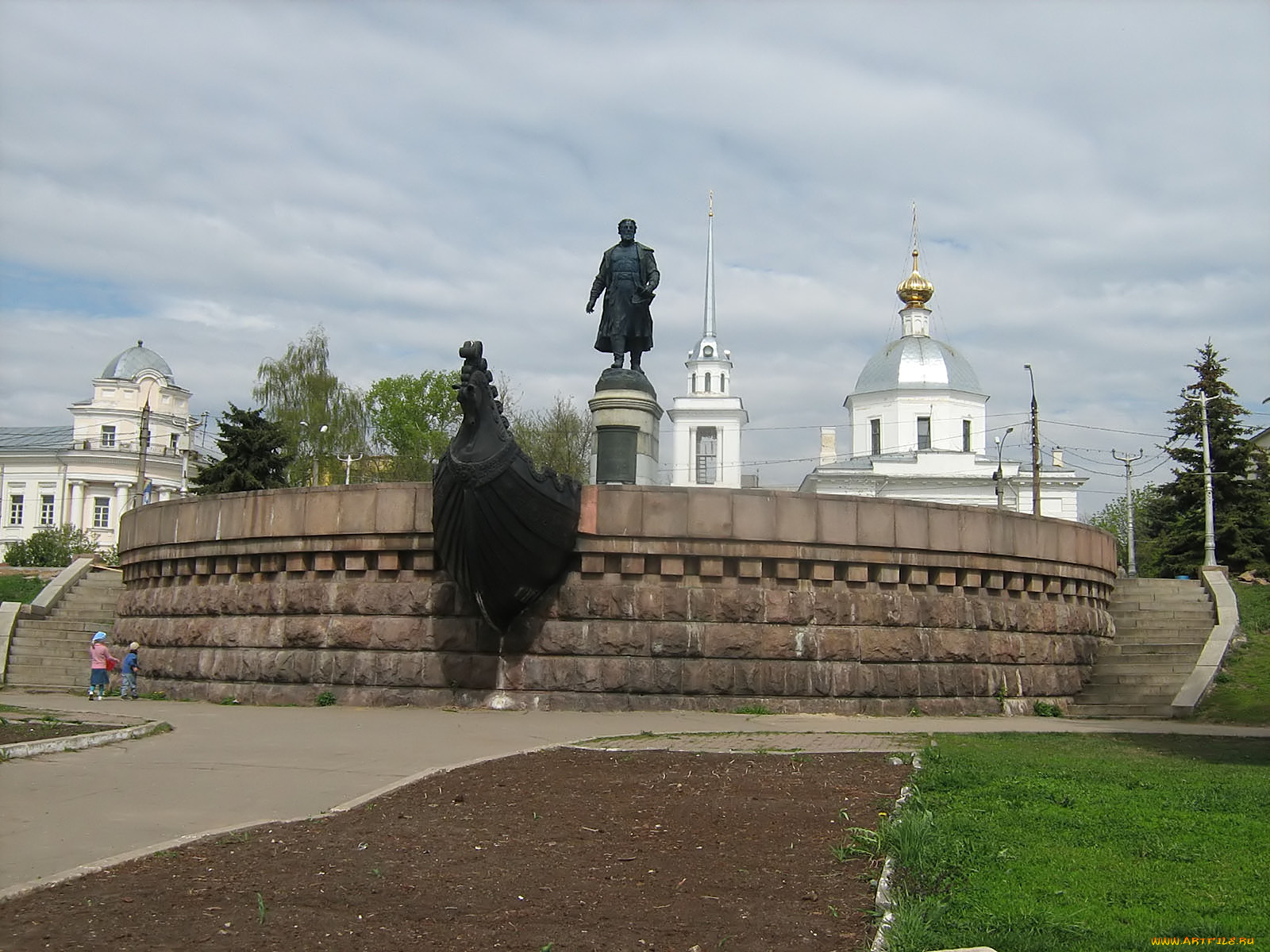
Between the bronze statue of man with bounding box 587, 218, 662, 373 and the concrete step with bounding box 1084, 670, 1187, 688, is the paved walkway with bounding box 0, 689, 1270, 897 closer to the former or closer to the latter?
the concrete step with bounding box 1084, 670, 1187, 688

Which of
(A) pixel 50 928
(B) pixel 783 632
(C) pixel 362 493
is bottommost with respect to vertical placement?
(A) pixel 50 928

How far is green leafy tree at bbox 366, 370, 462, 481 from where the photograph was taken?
55.2 metres

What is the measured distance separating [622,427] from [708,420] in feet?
187

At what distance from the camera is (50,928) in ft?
16.3

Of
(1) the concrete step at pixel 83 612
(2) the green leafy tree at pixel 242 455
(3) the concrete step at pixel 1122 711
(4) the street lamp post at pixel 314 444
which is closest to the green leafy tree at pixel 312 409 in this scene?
(4) the street lamp post at pixel 314 444

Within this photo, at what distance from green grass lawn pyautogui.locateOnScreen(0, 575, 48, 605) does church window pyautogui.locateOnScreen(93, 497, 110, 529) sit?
33.3m

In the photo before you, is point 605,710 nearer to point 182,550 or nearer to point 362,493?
point 362,493

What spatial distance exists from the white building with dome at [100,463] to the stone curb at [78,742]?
5416 cm

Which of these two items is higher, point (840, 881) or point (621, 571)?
point (621, 571)

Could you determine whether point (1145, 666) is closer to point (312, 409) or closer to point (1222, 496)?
point (1222, 496)

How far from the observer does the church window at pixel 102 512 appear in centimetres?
6662

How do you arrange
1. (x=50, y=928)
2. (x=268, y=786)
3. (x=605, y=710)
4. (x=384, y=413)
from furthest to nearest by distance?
(x=384, y=413), (x=605, y=710), (x=268, y=786), (x=50, y=928)

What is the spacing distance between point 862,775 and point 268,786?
13.8ft

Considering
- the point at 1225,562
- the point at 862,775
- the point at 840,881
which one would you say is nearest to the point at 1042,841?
the point at 840,881
